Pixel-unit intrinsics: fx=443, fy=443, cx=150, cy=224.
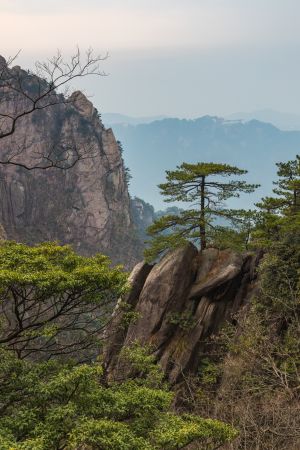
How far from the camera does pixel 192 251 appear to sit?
2620 cm

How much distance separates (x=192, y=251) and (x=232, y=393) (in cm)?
989

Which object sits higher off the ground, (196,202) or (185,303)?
(196,202)

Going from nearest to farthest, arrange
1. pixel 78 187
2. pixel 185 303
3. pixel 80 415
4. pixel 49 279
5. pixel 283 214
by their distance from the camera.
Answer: pixel 80 415
pixel 49 279
pixel 185 303
pixel 283 214
pixel 78 187

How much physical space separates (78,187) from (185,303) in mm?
86608

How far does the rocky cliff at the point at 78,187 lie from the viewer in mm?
102625

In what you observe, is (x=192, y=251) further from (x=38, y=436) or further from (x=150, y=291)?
(x=38, y=436)

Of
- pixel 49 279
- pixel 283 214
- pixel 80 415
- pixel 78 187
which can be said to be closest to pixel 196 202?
pixel 283 214

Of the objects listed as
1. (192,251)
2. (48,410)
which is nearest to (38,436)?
(48,410)

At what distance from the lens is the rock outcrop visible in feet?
78.1

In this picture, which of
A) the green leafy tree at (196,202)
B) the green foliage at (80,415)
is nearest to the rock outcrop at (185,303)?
the green leafy tree at (196,202)

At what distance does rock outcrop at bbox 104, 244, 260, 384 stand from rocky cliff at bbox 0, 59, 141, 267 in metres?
77.8

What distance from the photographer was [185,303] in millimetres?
25094

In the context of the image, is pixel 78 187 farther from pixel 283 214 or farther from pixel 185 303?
pixel 185 303

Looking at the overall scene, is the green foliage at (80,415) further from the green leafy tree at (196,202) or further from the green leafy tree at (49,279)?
the green leafy tree at (196,202)
